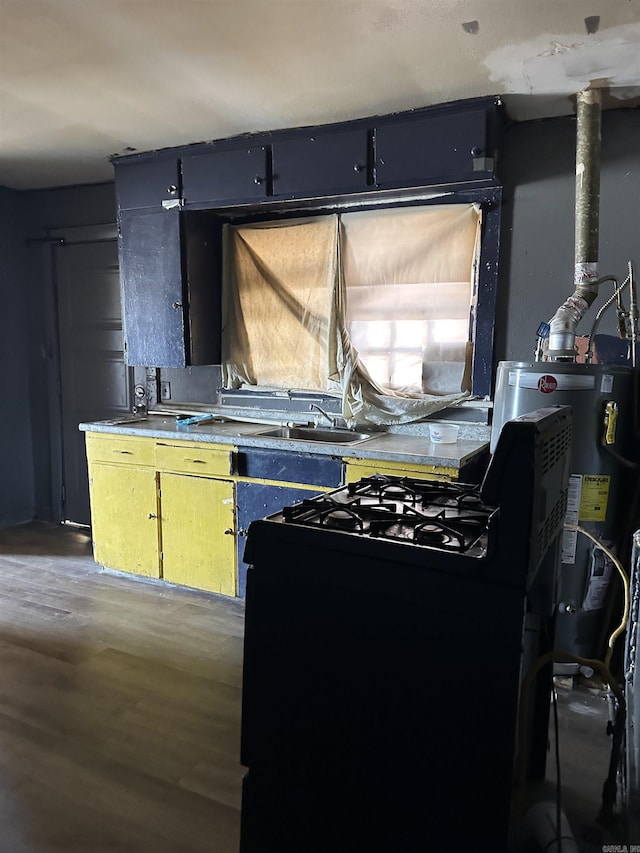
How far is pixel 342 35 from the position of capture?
215cm

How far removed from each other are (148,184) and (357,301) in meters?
1.46

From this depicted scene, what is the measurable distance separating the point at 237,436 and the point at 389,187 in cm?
144

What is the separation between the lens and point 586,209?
102 inches

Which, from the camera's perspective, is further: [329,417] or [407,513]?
[329,417]

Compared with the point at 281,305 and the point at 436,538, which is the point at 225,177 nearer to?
the point at 281,305

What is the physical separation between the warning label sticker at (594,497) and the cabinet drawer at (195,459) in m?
1.67

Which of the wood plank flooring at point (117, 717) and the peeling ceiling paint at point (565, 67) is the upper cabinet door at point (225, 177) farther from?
the wood plank flooring at point (117, 717)

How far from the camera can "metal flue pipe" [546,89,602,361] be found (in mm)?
2504

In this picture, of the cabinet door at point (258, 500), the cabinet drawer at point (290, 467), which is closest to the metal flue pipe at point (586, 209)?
the cabinet drawer at point (290, 467)

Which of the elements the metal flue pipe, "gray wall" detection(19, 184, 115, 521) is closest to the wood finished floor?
"gray wall" detection(19, 184, 115, 521)

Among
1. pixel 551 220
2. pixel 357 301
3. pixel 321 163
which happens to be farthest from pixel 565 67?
pixel 357 301

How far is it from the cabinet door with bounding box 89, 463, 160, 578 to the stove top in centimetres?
203

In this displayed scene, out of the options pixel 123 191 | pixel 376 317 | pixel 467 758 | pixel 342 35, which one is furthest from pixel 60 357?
pixel 467 758

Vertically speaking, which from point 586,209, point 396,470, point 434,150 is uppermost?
point 434,150
